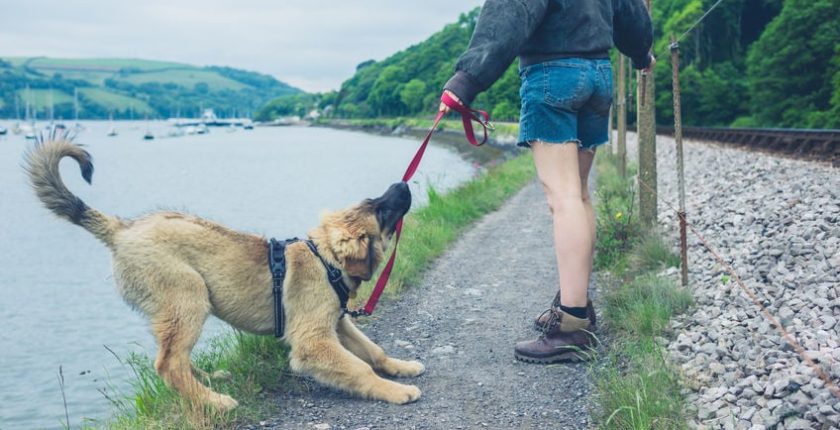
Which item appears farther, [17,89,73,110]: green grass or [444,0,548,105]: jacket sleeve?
[17,89,73,110]: green grass

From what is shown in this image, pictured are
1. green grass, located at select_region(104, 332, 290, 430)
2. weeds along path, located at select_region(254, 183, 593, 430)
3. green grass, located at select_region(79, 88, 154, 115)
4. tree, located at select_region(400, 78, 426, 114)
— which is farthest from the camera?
green grass, located at select_region(79, 88, 154, 115)

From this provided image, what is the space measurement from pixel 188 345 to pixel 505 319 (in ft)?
8.20

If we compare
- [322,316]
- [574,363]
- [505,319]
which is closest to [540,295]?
[505,319]

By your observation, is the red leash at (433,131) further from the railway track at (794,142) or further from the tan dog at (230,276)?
the railway track at (794,142)

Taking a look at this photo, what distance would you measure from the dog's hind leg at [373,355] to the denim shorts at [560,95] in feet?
5.03

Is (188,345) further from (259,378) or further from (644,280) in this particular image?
(644,280)

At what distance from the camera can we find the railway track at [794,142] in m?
10.5

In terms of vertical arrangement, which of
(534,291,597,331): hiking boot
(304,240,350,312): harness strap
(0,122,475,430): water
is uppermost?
(304,240,350,312): harness strap

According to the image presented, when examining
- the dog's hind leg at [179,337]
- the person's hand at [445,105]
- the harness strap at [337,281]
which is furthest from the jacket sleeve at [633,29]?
the dog's hind leg at [179,337]

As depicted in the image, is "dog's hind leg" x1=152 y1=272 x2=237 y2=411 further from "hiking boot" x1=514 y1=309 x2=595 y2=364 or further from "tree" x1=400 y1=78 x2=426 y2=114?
"tree" x1=400 y1=78 x2=426 y2=114

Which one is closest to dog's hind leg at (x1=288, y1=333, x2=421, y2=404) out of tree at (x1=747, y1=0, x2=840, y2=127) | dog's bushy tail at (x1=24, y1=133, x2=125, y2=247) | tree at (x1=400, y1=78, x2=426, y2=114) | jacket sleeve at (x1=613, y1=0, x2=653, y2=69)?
dog's bushy tail at (x1=24, y1=133, x2=125, y2=247)

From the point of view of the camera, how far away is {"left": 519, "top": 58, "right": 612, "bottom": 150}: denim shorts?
3729 millimetres

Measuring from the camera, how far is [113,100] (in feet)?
522

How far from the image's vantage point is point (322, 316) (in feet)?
12.3
